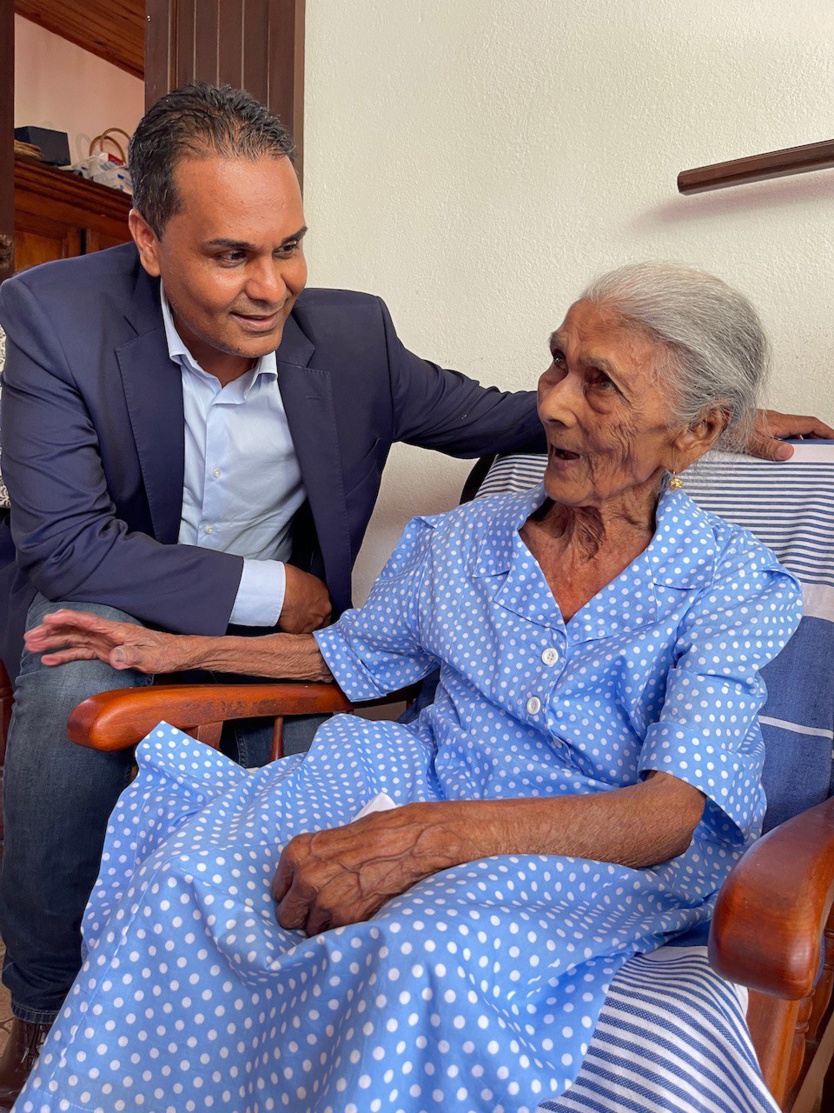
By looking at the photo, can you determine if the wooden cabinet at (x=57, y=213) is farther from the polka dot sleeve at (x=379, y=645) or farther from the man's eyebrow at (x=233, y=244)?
the polka dot sleeve at (x=379, y=645)

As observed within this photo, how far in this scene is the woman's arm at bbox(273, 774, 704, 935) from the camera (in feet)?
3.20

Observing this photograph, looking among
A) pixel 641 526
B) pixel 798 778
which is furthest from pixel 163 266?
pixel 798 778

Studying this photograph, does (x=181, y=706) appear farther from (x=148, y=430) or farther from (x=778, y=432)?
(x=778, y=432)

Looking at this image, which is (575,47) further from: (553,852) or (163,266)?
(553,852)

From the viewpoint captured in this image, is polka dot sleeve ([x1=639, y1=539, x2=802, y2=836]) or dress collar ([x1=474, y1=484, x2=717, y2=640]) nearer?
polka dot sleeve ([x1=639, y1=539, x2=802, y2=836])

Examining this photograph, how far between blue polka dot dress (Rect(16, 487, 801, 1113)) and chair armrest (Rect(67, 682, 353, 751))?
44 millimetres

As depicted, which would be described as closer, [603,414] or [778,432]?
[603,414]

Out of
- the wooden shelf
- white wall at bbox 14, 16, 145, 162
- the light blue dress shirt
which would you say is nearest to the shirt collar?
the light blue dress shirt

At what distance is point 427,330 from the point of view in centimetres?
226

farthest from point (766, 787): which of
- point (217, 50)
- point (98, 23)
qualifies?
point (98, 23)

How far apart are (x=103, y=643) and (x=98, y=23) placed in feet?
14.0

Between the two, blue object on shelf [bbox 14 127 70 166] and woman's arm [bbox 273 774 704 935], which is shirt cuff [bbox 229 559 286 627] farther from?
blue object on shelf [bbox 14 127 70 166]

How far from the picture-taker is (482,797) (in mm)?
1312

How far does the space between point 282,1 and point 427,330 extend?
0.80 metres
